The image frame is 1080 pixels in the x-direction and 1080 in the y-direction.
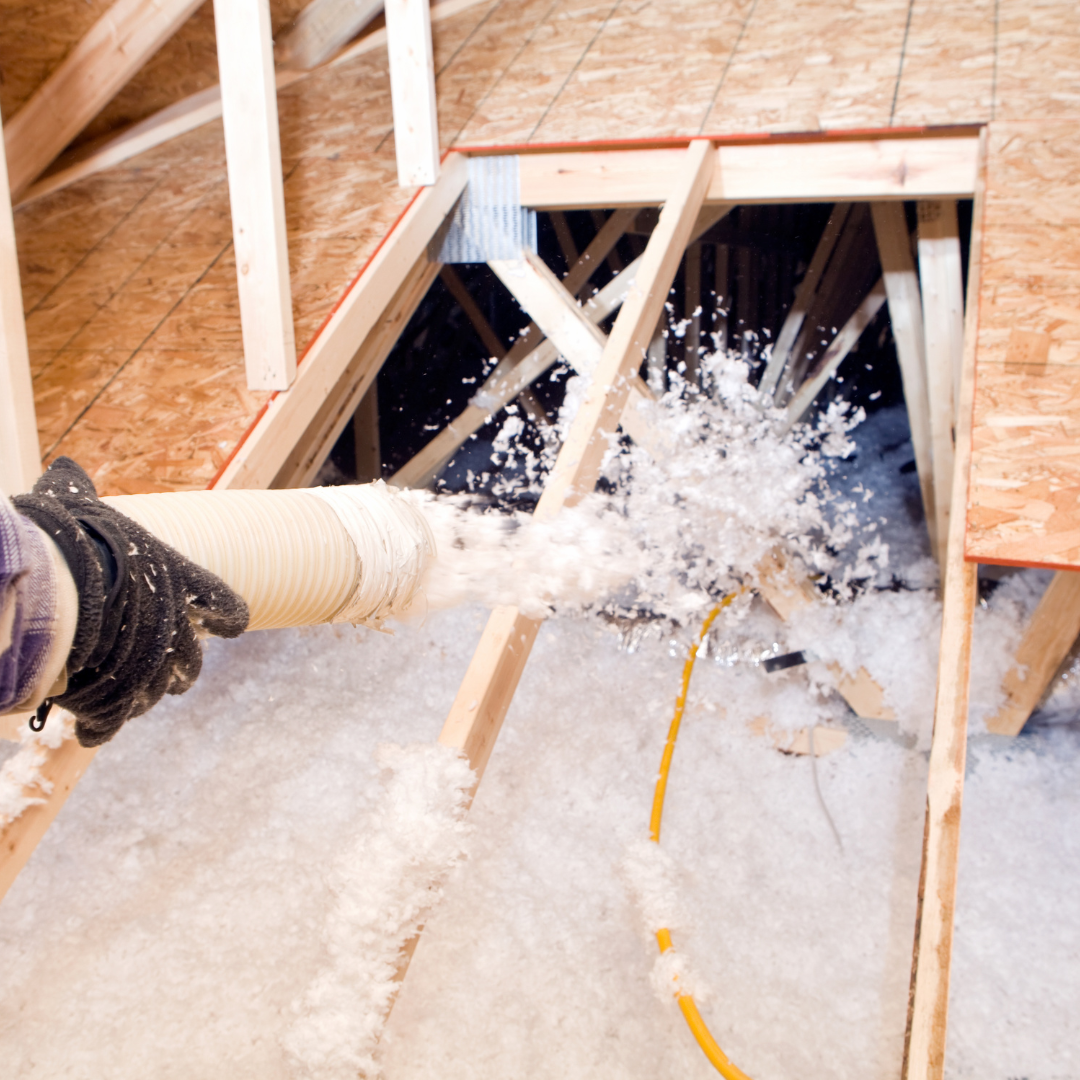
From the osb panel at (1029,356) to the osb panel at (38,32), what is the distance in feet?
7.35

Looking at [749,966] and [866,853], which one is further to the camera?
[866,853]

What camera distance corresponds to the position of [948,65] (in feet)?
6.92

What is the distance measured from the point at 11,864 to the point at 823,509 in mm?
3238

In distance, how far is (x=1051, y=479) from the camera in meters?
1.29

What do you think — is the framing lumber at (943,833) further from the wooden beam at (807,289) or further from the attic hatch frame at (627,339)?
the wooden beam at (807,289)

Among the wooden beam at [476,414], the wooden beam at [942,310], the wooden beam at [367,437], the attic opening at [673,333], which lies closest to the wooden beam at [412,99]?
the wooden beam at [476,414]

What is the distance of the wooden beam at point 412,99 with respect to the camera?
199 centimetres

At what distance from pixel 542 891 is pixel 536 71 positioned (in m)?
2.33

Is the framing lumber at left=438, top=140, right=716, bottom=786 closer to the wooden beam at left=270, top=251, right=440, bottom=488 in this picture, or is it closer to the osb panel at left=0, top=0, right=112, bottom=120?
the wooden beam at left=270, top=251, right=440, bottom=488

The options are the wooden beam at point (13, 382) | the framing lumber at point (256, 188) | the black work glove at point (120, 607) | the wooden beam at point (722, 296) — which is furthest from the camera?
the wooden beam at point (722, 296)

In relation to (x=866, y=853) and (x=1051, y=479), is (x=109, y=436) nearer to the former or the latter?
(x=1051, y=479)

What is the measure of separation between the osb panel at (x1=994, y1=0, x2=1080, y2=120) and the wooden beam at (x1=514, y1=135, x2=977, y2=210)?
19cm

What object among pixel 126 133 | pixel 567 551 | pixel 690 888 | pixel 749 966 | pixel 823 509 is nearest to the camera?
pixel 567 551

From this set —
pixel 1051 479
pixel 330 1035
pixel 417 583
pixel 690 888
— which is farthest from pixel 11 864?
pixel 1051 479
